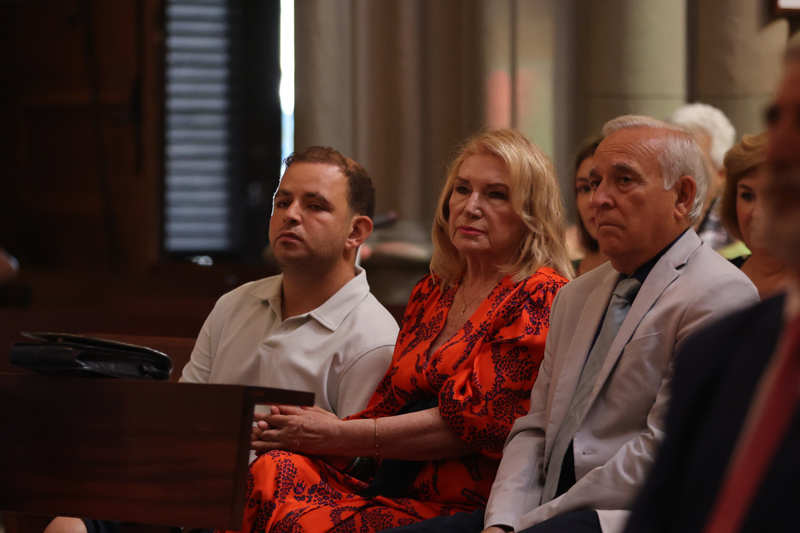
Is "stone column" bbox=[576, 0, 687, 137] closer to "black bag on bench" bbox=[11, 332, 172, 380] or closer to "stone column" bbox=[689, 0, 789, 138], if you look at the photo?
"stone column" bbox=[689, 0, 789, 138]

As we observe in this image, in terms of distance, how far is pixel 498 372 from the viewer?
2906 millimetres

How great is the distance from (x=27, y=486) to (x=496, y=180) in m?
1.45

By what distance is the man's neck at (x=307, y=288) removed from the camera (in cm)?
342

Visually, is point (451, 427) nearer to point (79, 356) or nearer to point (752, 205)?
point (79, 356)

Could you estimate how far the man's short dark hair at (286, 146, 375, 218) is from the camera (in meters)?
3.50

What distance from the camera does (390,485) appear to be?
10.0 feet

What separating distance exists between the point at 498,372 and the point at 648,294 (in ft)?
1.68

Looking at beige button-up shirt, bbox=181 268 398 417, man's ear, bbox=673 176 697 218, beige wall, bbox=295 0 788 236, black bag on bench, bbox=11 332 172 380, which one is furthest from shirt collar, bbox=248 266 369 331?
beige wall, bbox=295 0 788 236

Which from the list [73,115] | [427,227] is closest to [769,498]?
[427,227]

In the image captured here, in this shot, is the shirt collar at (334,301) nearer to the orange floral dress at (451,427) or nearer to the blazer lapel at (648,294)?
the orange floral dress at (451,427)

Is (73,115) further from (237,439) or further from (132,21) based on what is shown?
(237,439)

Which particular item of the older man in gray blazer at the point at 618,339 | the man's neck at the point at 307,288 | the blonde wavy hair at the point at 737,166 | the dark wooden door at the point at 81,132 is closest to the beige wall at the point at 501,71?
the blonde wavy hair at the point at 737,166

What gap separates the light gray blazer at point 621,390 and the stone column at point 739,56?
10.2ft

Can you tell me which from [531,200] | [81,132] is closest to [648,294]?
[531,200]
